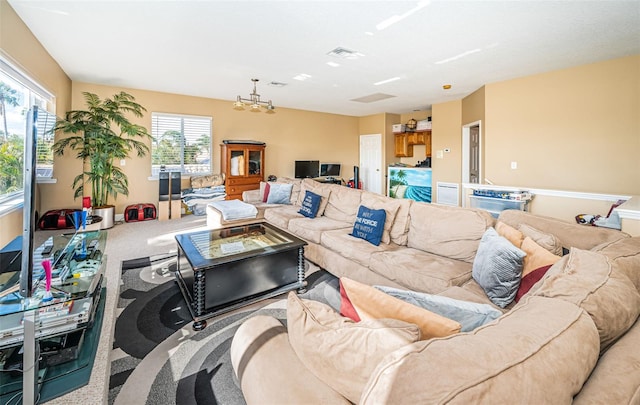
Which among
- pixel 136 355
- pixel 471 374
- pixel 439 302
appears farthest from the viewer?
pixel 136 355

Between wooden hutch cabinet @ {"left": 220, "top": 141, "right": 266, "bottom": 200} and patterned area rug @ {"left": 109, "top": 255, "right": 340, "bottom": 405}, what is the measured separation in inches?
144

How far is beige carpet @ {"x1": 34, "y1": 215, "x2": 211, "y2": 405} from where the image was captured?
1.30 metres

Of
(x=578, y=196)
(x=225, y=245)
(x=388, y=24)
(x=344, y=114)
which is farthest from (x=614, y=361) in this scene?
(x=344, y=114)

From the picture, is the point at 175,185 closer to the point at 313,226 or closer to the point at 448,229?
the point at 313,226

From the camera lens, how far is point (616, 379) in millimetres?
627

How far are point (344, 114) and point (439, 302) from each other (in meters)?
8.21

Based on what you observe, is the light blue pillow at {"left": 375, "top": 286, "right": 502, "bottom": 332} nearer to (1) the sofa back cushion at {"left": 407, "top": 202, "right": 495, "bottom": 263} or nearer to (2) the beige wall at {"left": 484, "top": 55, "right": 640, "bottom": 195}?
(1) the sofa back cushion at {"left": 407, "top": 202, "right": 495, "bottom": 263}

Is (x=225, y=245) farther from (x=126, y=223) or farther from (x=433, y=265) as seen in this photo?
(x=126, y=223)

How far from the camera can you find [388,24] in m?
2.96

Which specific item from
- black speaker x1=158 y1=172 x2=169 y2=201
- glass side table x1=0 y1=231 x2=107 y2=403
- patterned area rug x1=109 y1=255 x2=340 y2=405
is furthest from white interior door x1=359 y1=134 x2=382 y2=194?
glass side table x1=0 y1=231 x2=107 y2=403

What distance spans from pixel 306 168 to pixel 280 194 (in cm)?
307

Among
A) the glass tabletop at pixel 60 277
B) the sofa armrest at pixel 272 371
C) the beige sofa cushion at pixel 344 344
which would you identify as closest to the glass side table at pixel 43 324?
the glass tabletop at pixel 60 277

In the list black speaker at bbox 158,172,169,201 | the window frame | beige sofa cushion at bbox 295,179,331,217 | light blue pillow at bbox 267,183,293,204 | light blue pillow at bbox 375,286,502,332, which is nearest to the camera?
light blue pillow at bbox 375,286,502,332

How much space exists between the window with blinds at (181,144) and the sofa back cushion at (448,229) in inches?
204
